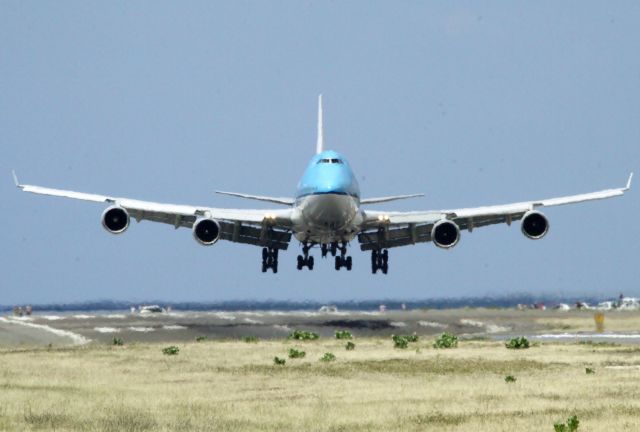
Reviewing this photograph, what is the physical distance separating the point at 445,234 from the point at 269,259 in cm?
1178

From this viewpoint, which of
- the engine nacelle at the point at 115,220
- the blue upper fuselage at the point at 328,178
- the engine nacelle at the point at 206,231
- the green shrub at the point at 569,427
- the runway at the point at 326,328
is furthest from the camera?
the engine nacelle at the point at 206,231

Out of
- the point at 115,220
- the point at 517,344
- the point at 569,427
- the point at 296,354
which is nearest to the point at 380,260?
the point at 115,220

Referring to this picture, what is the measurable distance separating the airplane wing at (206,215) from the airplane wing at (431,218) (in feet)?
16.6

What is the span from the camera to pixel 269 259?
71.3 metres

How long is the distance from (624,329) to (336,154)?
21.2 meters

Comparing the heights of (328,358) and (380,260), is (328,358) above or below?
below

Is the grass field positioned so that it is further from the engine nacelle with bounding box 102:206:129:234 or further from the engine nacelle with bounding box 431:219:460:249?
the engine nacelle with bounding box 431:219:460:249

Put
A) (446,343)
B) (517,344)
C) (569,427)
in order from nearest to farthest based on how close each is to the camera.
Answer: (569,427), (517,344), (446,343)

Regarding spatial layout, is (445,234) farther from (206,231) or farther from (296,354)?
(296,354)

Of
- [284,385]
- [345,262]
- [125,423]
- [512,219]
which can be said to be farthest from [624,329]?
[125,423]

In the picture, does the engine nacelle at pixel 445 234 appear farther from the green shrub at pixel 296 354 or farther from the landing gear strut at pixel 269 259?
the green shrub at pixel 296 354

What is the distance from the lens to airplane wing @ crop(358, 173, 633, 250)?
65375 mm

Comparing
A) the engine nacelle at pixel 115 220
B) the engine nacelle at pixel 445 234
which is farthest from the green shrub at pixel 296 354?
the engine nacelle at pixel 445 234

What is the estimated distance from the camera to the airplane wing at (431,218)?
65.4 m
